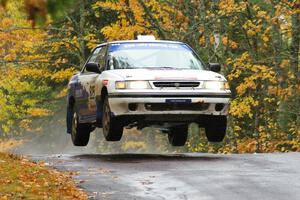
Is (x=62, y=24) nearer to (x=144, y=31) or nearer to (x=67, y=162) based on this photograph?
(x=144, y=31)

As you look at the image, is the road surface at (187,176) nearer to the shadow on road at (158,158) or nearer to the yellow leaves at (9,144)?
the shadow on road at (158,158)

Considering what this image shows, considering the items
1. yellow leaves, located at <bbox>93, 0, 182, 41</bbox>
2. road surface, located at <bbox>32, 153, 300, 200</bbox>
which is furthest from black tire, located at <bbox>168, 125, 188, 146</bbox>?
yellow leaves, located at <bbox>93, 0, 182, 41</bbox>

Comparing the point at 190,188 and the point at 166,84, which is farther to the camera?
the point at 166,84

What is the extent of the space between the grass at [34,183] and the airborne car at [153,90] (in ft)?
5.90

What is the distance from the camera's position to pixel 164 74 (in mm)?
12852

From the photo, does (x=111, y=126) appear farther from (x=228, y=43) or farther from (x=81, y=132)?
(x=228, y=43)

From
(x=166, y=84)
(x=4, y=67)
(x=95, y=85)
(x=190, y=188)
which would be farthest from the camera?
(x=4, y=67)

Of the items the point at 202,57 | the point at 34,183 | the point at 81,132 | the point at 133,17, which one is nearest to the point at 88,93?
the point at 81,132

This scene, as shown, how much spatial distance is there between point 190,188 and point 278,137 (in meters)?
15.9

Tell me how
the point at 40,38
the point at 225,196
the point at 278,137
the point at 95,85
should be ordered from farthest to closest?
1. the point at 40,38
2. the point at 278,137
3. the point at 95,85
4. the point at 225,196

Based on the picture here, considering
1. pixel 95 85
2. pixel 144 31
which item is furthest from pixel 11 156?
pixel 144 31

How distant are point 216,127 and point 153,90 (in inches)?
68.5

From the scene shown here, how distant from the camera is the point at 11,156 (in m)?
13.3

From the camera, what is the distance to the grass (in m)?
9.07
